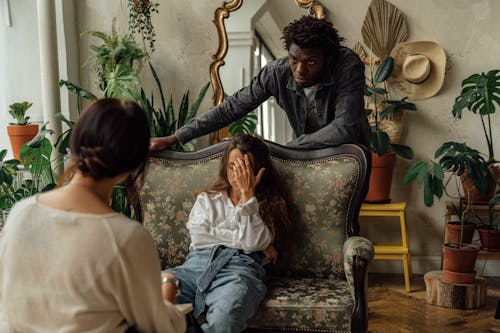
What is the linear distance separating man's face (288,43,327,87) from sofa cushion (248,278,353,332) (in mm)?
922

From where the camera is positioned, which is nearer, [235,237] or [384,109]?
[235,237]

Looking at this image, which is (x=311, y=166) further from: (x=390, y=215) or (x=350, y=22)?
(x=350, y=22)

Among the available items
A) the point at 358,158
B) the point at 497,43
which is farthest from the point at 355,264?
the point at 497,43

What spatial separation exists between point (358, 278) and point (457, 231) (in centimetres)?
165

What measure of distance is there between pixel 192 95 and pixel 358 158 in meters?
1.75

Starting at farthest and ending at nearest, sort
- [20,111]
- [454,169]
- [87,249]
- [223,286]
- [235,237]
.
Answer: [20,111] → [454,169] → [235,237] → [223,286] → [87,249]

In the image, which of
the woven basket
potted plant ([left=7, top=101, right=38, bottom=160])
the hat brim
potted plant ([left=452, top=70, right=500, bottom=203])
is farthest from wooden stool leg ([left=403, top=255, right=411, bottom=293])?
potted plant ([left=7, top=101, right=38, bottom=160])

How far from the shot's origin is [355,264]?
8.61 feet

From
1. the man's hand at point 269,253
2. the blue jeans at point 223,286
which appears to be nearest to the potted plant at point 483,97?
the man's hand at point 269,253

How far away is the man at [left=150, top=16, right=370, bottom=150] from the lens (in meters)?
2.93

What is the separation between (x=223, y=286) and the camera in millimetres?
2559

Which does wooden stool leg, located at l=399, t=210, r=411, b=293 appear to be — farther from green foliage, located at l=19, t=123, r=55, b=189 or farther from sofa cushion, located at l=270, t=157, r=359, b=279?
green foliage, located at l=19, t=123, r=55, b=189

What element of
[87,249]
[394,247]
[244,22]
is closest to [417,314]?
[394,247]

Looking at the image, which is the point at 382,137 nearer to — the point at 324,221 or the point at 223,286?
the point at 324,221
